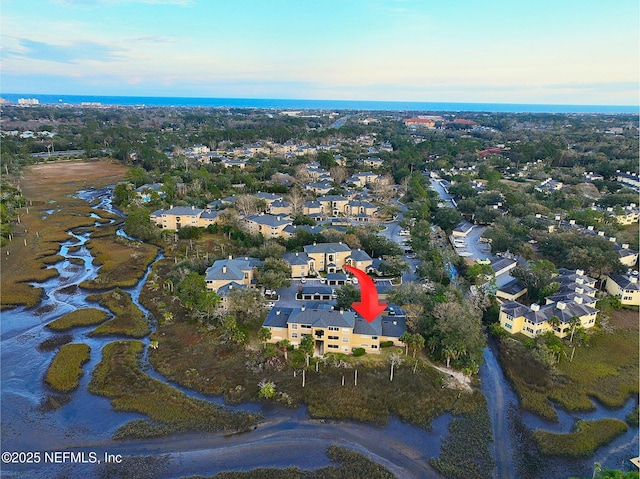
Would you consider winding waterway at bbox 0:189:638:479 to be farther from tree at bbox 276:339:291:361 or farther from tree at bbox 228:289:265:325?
tree at bbox 228:289:265:325

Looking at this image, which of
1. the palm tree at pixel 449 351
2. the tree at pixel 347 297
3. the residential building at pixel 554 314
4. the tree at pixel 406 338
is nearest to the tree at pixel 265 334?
the tree at pixel 347 297

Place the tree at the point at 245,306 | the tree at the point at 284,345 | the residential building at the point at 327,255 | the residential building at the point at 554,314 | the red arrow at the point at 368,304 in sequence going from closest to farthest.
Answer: the tree at the point at 284,345, the red arrow at the point at 368,304, the residential building at the point at 554,314, the tree at the point at 245,306, the residential building at the point at 327,255

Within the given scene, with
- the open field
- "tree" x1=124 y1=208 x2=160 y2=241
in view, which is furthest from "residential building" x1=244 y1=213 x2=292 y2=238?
the open field

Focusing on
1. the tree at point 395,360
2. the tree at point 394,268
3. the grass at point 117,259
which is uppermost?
the tree at point 394,268

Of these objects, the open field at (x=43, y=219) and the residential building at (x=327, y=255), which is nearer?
the open field at (x=43, y=219)

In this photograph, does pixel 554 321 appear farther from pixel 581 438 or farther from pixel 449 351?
pixel 581 438

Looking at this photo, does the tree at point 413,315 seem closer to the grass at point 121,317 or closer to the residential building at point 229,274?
the residential building at point 229,274

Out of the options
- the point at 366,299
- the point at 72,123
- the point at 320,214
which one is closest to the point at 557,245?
the point at 366,299
